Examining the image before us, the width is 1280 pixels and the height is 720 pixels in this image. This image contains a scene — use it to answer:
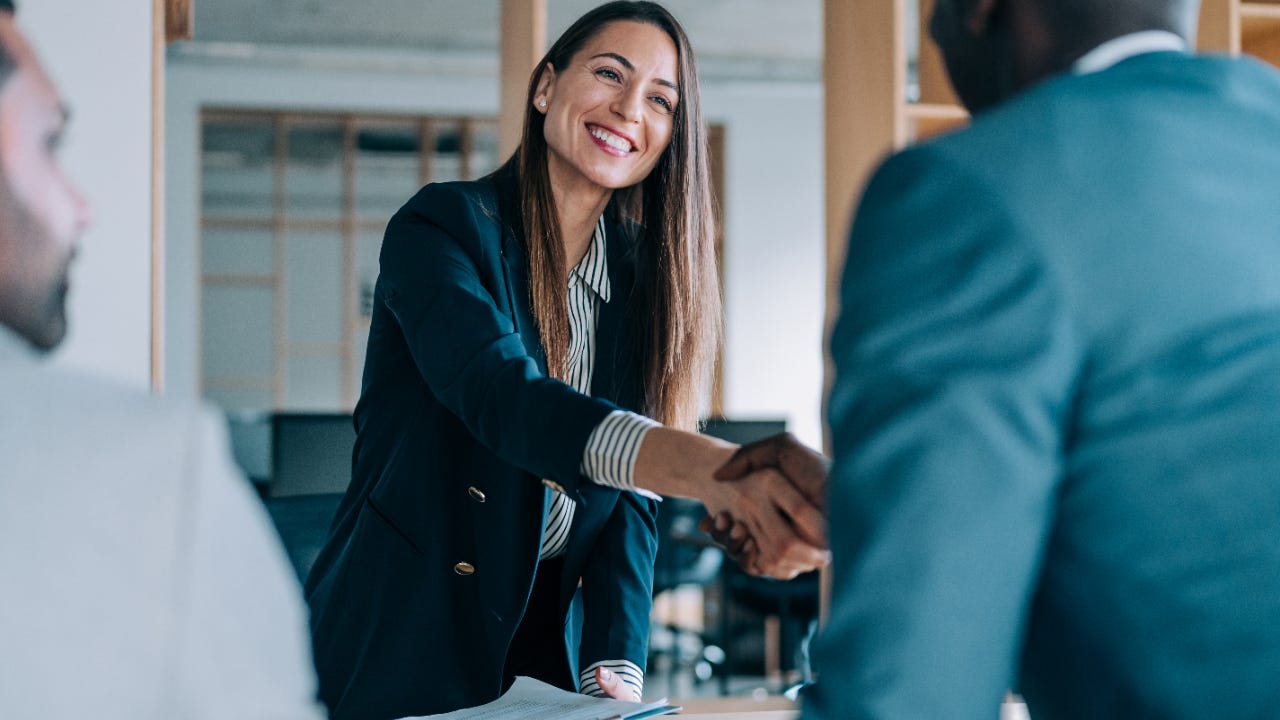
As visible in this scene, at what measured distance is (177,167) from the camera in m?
8.70

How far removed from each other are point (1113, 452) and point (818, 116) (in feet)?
32.1

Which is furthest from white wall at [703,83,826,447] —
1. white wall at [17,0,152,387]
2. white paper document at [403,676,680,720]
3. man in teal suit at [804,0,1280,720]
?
man in teal suit at [804,0,1280,720]

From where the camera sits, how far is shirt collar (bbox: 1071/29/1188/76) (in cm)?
65

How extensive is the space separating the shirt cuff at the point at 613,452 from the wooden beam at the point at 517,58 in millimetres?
2544

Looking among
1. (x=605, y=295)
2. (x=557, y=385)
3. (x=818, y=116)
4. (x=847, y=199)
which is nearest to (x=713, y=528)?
(x=557, y=385)

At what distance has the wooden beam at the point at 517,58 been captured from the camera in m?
3.49

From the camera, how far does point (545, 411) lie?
107 cm

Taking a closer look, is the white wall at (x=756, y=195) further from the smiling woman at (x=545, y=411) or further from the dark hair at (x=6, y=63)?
the dark hair at (x=6, y=63)

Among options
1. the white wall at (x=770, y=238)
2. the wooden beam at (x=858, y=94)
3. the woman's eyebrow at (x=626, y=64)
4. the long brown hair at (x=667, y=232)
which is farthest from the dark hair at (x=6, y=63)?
the white wall at (x=770, y=238)

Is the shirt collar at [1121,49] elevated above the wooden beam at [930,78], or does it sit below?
below

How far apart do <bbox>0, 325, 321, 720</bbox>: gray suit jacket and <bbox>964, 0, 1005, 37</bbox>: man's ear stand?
0.49 metres

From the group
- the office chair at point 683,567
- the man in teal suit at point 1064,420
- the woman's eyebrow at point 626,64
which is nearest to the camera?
the man in teal suit at point 1064,420

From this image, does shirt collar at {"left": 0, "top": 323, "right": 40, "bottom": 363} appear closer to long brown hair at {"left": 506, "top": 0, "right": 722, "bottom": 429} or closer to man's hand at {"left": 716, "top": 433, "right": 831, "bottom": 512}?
man's hand at {"left": 716, "top": 433, "right": 831, "bottom": 512}

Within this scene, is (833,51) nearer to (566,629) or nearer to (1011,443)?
(566,629)
